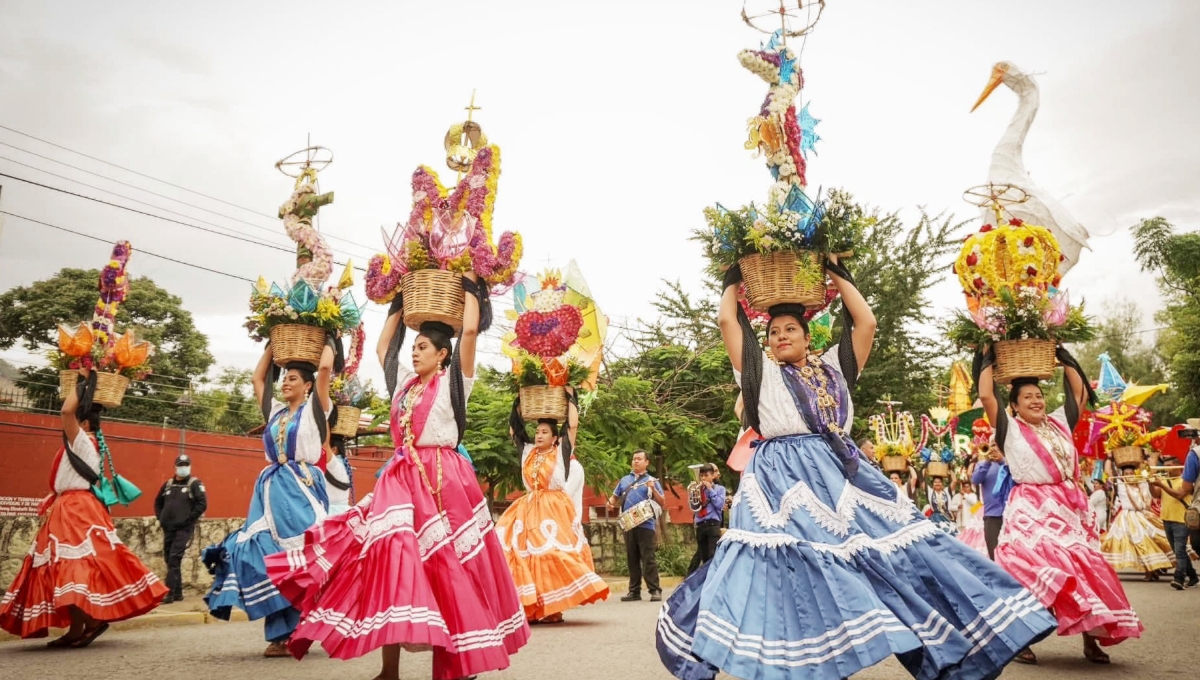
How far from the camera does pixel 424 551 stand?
4848 mm

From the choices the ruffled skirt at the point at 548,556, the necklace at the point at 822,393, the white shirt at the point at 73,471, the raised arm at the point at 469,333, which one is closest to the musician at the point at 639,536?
the ruffled skirt at the point at 548,556

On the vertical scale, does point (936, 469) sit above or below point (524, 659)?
above

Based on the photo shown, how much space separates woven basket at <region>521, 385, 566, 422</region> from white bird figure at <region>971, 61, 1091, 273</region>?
495cm

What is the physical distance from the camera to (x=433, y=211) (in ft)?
17.8

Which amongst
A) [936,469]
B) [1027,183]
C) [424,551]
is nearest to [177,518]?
[424,551]

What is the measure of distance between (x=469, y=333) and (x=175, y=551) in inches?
327

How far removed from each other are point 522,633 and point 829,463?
2.06 m

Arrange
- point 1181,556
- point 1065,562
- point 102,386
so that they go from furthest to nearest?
point 1181,556 → point 102,386 → point 1065,562

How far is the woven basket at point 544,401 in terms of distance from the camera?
9844mm

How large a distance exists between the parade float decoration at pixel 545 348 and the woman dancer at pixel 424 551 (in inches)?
147

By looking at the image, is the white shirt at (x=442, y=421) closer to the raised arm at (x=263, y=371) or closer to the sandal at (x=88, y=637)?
the raised arm at (x=263, y=371)

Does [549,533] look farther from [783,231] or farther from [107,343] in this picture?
[783,231]

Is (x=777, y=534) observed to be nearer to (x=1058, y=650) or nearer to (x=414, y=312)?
(x=414, y=312)

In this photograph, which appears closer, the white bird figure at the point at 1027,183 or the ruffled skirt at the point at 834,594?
the ruffled skirt at the point at 834,594
